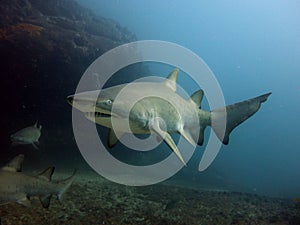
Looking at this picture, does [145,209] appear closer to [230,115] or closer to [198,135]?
[198,135]

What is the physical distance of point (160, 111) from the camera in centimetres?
447

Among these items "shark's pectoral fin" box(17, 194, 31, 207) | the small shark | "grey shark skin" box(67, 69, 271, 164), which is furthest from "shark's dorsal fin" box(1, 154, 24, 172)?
the small shark

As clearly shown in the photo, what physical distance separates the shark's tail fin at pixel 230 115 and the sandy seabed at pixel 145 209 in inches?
116

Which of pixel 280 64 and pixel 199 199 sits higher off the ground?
pixel 280 64

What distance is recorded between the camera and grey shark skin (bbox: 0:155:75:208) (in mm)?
4590

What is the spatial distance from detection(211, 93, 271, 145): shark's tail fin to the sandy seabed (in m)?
2.94

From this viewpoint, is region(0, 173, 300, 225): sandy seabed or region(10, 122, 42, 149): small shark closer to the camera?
region(0, 173, 300, 225): sandy seabed

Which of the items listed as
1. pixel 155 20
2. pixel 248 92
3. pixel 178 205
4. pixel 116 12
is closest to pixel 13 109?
pixel 178 205

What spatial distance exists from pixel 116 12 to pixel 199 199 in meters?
71.1

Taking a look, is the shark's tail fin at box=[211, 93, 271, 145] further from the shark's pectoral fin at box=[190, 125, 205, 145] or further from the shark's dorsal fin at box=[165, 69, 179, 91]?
the shark's dorsal fin at box=[165, 69, 179, 91]

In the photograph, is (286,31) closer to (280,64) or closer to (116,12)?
(280,64)

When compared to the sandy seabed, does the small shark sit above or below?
above

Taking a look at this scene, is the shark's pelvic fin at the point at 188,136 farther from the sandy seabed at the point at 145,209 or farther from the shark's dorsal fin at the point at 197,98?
the sandy seabed at the point at 145,209

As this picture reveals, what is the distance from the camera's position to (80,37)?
15508 mm
